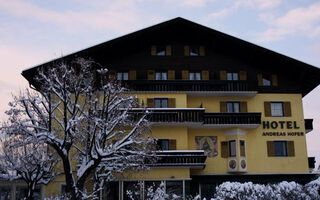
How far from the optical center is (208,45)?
1332 inches

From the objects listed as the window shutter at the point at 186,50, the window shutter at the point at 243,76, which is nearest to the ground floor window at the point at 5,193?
the window shutter at the point at 186,50

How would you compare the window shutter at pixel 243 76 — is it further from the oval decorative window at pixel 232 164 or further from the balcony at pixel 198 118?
the oval decorative window at pixel 232 164

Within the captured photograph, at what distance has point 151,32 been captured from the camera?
108 feet

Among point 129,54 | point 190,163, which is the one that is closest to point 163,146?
point 190,163

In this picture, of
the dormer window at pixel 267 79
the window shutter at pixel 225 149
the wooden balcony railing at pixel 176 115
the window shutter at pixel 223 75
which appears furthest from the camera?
the dormer window at pixel 267 79

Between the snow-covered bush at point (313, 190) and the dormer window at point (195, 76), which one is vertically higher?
the dormer window at point (195, 76)

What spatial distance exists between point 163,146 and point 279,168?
9.14 metres

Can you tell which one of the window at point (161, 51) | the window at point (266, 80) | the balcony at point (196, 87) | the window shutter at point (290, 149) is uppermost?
the window at point (161, 51)

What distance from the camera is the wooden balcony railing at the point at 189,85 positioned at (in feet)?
102

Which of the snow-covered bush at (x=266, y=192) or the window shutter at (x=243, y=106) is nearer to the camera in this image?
the snow-covered bush at (x=266, y=192)

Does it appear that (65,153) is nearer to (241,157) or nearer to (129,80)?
(129,80)

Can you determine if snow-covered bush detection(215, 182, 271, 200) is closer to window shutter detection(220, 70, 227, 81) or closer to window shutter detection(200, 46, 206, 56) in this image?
window shutter detection(220, 70, 227, 81)

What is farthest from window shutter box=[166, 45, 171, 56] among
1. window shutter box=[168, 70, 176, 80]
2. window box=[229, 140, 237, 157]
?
window box=[229, 140, 237, 157]

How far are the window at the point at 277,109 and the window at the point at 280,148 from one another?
223 centimetres
